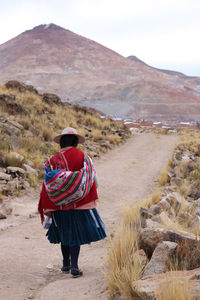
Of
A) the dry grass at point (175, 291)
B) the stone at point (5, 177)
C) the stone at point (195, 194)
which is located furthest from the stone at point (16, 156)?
the dry grass at point (175, 291)

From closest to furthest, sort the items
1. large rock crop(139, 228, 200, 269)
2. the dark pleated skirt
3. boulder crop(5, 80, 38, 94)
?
1. large rock crop(139, 228, 200, 269)
2. the dark pleated skirt
3. boulder crop(5, 80, 38, 94)

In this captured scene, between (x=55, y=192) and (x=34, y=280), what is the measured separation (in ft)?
3.49

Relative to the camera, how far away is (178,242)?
324 cm

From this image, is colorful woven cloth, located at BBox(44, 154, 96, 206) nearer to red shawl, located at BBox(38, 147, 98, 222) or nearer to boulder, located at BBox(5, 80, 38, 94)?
red shawl, located at BBox(38, 147, 98, 222)

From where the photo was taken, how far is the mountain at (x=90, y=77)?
80.9 m

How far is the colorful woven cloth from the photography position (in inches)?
136

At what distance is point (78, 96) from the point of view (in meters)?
88.3

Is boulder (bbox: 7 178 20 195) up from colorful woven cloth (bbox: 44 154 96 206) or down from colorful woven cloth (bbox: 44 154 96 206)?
down

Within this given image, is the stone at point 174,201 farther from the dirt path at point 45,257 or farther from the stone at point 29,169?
the stone at point 29,169

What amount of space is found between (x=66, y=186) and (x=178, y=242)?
1.29 metres

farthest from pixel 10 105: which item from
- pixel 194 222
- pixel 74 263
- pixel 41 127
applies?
pixel 74 263

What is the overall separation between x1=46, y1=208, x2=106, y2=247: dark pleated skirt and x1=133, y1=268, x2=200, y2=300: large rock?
100 cm

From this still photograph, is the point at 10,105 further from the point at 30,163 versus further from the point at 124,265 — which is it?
the point at 124,265

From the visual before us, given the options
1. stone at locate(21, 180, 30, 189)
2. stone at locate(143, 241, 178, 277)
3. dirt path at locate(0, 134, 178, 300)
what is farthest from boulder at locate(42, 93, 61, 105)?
stone at locate(143, 241, 178, 277)
